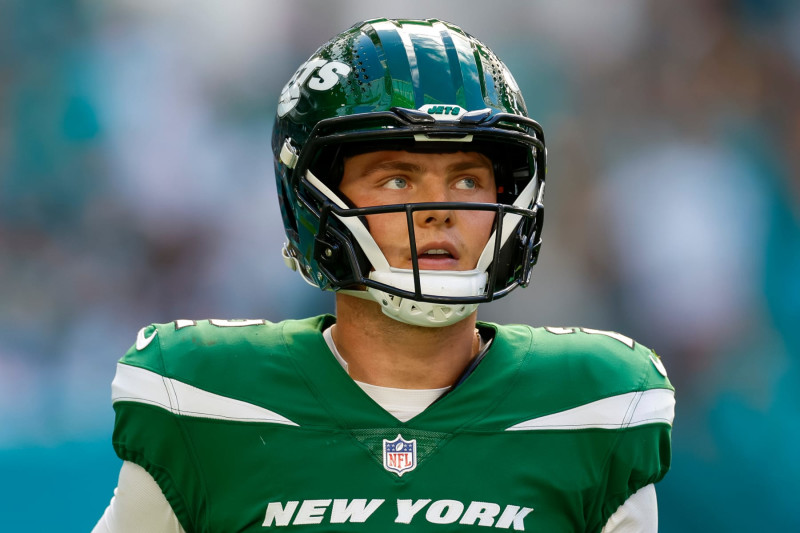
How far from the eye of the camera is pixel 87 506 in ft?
8.93

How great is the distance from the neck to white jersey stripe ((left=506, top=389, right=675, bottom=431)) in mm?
180

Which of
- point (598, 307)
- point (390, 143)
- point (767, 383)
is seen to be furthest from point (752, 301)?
point (390, 143)

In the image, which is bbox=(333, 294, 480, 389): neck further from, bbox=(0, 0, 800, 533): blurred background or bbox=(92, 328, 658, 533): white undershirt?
bbox=(0, 0, 800, 533): blurred background

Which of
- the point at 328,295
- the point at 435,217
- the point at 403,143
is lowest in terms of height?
the point at 328,295

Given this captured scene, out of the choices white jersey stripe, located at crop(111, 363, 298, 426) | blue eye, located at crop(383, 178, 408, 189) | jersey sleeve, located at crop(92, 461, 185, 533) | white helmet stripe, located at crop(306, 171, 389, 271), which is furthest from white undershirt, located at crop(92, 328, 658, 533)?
blue eye, located at crop(383, 178, 408, 189)

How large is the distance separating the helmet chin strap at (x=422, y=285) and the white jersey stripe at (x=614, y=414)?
24 centimetres

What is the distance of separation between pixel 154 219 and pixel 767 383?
2.08 m

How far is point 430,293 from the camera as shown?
1.63 meters

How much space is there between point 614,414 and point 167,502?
0.79m

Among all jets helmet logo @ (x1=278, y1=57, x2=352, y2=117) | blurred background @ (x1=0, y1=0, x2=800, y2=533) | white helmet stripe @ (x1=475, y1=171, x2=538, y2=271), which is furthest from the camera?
blurred background @ (x1=0, y1=0, x2=800, y2=533)

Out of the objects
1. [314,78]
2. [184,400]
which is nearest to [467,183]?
[314,78]

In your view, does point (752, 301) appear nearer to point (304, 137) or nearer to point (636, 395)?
point (636, 395)

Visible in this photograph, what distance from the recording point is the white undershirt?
5.44 ft

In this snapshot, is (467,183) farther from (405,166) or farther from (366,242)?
(366,242)
